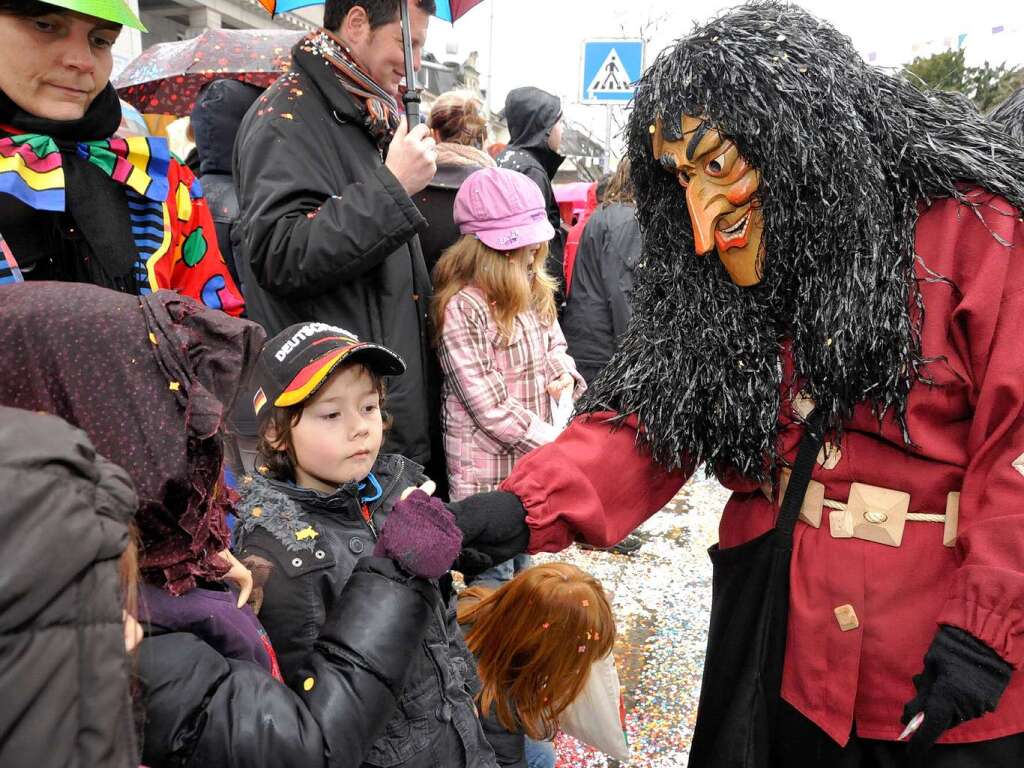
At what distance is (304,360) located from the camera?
5.16 feet

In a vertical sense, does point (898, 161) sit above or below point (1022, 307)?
above

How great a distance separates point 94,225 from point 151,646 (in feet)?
3.01

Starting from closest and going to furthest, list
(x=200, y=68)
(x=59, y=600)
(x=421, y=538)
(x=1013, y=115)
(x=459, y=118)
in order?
(x=59, y=600) → (x=421, y=538) → (x=1013, y=115) → (x=459, y=118) → (x=200, y=68)

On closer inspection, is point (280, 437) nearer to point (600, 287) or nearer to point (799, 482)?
point (799, 482)

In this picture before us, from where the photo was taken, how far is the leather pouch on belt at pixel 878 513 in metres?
1.33

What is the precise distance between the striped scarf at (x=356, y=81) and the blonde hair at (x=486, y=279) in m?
0.48

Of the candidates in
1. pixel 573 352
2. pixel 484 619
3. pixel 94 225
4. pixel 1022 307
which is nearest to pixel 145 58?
pixel 573 352

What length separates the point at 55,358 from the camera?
0.87 m

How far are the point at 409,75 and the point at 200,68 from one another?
2.18m

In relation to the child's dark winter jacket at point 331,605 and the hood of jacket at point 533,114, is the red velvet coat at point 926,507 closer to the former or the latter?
the child's dark winter jacket at point 331,605

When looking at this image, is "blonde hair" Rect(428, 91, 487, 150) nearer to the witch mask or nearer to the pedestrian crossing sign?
the witch mask

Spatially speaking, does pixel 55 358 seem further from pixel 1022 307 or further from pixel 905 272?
pixel 1022 307

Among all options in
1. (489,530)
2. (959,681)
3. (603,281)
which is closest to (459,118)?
(603,281)

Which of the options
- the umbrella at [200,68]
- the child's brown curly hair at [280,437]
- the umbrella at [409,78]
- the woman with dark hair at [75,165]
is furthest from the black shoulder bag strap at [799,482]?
the umbrella at [200,68]
